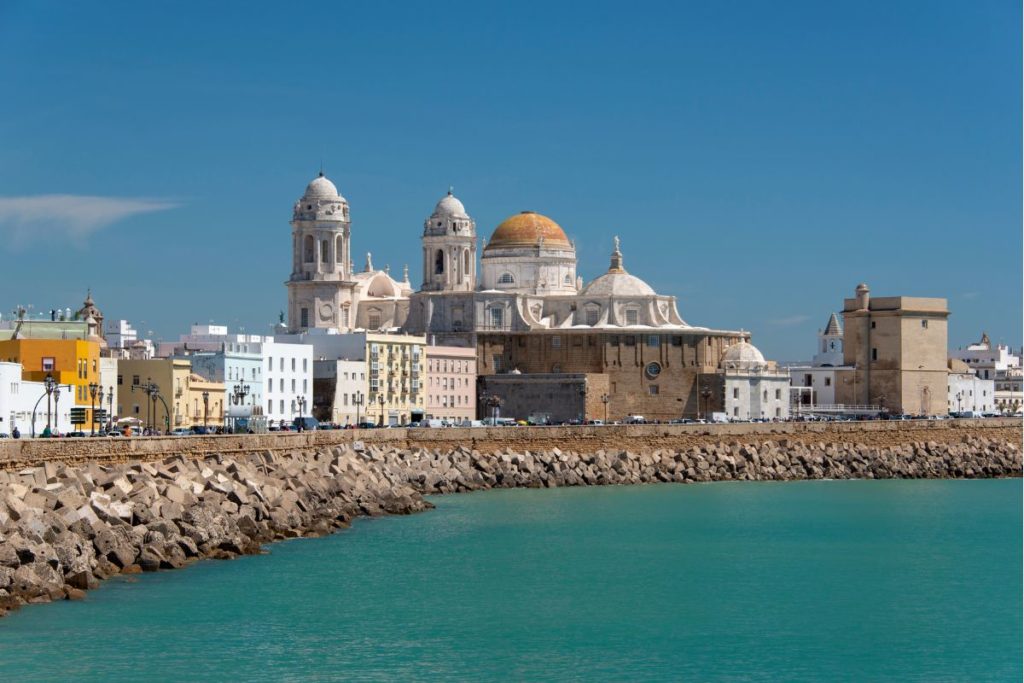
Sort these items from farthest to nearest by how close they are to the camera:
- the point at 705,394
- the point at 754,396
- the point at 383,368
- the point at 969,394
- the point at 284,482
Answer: the point at 969,394 → the point at 754,396 → the point at 705,394 → the point at 383,368 → the point at 284,482

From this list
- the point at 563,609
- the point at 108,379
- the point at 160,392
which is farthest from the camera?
the point at 160,392

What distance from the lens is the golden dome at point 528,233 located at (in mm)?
85625

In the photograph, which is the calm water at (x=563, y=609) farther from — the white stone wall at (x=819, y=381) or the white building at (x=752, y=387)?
the white stone wall at (x=819, y=381)

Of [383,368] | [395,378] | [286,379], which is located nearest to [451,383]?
[395,378]

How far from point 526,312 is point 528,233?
4811 mm

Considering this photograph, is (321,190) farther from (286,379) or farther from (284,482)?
(284,482)

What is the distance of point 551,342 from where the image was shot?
3172 inches

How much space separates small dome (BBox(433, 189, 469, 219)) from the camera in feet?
276

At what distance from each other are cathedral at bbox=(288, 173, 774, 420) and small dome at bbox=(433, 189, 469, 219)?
0.08 m

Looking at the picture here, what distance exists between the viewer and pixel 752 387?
258 feet

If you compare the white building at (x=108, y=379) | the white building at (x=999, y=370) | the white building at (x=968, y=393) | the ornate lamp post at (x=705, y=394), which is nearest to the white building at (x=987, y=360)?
the white building at (x=999, y=370)

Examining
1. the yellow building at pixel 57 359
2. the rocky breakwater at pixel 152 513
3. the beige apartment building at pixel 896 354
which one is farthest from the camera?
the beige apartment building at pixel 896 354

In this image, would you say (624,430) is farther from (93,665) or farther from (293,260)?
(93,665)

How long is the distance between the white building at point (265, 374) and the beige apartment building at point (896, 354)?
26395mm
